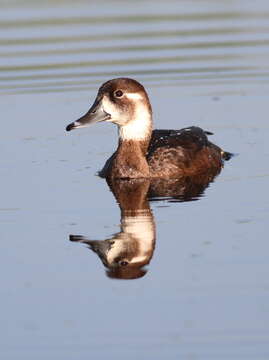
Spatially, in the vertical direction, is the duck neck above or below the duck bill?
below

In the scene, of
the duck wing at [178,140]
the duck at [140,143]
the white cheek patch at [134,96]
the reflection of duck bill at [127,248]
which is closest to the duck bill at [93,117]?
the duck at [140,143]

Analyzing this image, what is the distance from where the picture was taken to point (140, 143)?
13.7m

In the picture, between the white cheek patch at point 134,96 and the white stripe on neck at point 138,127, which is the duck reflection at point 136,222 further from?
the white cheek patch at point 134,96

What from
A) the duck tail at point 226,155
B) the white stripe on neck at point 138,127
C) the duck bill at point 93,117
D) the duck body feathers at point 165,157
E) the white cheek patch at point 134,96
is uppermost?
the white cheek patch at point 134,96

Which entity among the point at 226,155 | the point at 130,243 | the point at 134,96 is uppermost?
the point at 130,243

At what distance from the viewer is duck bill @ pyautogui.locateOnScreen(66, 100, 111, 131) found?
13219 mm

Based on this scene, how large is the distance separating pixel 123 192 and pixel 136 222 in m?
1.68

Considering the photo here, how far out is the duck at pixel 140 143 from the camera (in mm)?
13359

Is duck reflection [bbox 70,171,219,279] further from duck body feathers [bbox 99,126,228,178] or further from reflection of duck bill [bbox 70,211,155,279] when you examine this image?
duck body feathers [bbox 99,126,228,178]

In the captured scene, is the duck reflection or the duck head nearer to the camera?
the duck reflection

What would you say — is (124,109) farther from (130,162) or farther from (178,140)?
(178,140)

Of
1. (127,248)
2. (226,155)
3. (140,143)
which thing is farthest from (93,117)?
(127,248)

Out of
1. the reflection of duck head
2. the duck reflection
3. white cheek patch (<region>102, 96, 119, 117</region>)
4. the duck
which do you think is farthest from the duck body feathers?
the reflection of duck head

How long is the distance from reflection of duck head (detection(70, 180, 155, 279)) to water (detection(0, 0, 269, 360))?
3cm
